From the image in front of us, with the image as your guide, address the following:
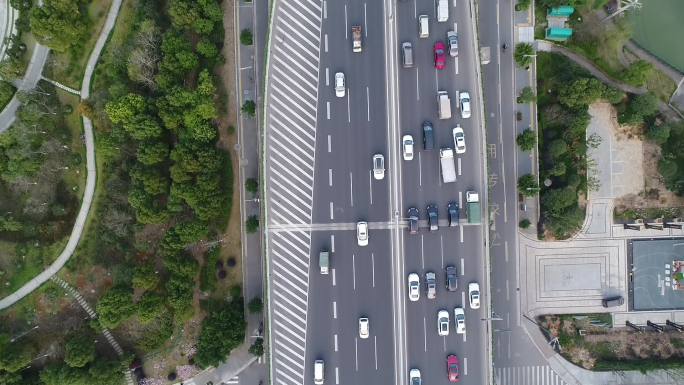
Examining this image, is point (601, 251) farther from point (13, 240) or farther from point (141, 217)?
point (13, 240)

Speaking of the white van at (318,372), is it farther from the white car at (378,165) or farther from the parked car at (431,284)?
the white car at (378,165)

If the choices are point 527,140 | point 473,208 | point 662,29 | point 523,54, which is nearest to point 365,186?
point 473,208

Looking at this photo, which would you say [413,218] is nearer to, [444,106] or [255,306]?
[444,106]

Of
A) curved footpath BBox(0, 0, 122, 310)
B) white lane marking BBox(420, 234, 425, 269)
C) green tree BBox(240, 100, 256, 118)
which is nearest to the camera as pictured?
white lane marking BBox(420, 234, 425, 269)

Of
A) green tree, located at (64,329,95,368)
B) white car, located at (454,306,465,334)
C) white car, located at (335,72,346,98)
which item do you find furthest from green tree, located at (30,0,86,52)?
white car, located at (454,306,465,334)

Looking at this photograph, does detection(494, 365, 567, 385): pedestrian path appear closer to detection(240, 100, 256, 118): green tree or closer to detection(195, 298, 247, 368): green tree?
detection(195, 298, 247, 368): green tree
